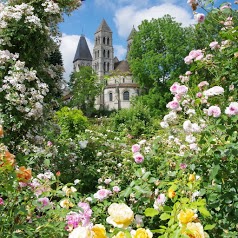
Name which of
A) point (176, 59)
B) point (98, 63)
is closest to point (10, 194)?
point (176, 59)

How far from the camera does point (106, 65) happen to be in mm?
67688

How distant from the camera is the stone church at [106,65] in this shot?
155 feet

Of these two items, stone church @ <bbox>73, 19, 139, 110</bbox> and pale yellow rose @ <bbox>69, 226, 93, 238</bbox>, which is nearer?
pale yellow rose @ <bbox>69, 226, 93, 238</bbox>

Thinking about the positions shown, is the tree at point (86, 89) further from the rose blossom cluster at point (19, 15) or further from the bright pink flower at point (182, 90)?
the bright pink flower at point (182, 90)

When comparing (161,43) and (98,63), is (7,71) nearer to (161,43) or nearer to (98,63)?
(161,43)

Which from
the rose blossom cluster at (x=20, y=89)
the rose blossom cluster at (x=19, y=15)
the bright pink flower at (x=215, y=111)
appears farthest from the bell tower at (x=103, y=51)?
the bright pink flower at (x=215, y=111)

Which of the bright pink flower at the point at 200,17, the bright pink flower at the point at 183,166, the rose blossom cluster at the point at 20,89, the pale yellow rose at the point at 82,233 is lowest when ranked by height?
the pale yellow rose at the point at 82,233

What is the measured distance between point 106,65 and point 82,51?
947 centimetres

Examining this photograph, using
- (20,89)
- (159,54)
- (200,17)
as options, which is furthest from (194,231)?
(159,54)

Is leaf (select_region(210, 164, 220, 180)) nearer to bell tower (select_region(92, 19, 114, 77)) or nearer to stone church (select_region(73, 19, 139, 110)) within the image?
stone church (select_region(73, 19, 139, 110))

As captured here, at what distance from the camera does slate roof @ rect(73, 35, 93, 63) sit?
241 ft

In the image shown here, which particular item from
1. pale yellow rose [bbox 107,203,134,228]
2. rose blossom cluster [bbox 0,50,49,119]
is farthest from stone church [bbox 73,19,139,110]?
pale yellow rose [bbox 107,203,134,228]

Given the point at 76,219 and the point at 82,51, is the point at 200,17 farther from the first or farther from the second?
the point at 82,51

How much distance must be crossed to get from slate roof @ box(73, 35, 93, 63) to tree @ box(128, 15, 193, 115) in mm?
44608
